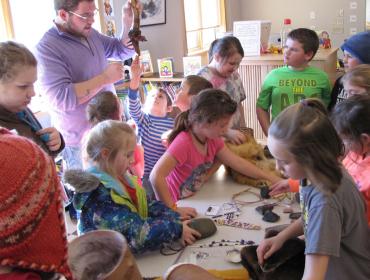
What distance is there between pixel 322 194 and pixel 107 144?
2.29ft

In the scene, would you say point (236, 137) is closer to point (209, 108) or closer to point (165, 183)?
point (209, 108)

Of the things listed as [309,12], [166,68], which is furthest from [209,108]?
[309,12]

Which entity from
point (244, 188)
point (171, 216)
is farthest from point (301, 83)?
point (171, 216)

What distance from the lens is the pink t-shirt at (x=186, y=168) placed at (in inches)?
67.0

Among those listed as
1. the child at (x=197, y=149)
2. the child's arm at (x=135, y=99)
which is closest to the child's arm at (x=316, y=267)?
the child at (x=197, y=149)

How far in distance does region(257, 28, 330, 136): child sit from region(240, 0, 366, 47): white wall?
3663mm

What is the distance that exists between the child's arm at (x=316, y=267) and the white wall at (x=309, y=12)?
5.32m

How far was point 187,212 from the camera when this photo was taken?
1.51 metres

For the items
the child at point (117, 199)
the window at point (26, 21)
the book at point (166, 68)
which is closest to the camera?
the child at point (117, 199)

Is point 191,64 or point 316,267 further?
point 191,64

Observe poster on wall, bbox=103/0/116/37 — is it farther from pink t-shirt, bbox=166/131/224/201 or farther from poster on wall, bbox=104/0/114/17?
pink t-shirt, bbox=166/131/224/201

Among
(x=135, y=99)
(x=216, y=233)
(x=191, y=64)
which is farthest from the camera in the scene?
(x=191, y=64)

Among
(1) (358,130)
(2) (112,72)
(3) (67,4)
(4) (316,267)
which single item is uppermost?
(3) (67,4)

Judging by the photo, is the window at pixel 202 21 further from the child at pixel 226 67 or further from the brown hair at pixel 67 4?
the brown hair at pixel 67 4
